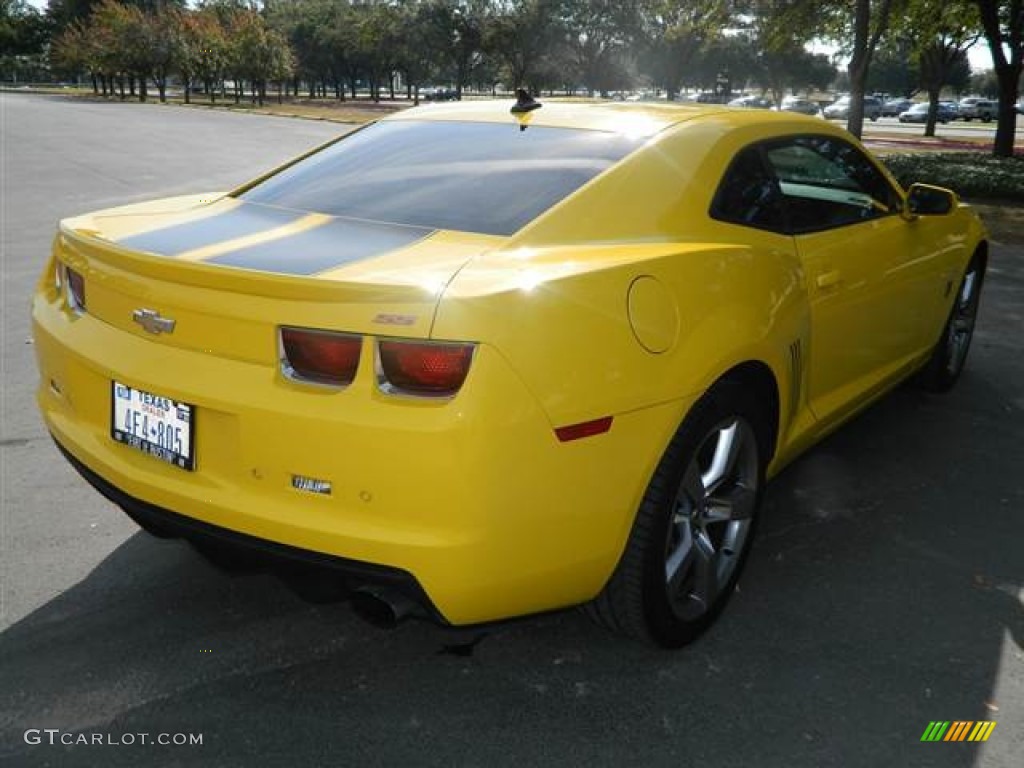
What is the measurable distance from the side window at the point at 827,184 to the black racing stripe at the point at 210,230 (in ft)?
5.69

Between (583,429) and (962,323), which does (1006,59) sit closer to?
(962,323)

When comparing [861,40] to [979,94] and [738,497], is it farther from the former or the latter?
[979,94]

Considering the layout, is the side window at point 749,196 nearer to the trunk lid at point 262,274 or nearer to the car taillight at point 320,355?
the trunk lid at point 262,274

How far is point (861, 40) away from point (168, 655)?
656 inches

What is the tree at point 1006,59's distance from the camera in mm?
19047

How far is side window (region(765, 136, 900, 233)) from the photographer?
3.48 metres

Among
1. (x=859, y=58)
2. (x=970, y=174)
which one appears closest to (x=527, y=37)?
(x=859, y=58)

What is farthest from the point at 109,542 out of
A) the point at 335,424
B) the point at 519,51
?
the point at 519,51

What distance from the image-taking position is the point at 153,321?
2426mm

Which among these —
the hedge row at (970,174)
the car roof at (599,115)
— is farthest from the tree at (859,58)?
the car roof at (599,115)

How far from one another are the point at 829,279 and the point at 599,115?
3.30 feet

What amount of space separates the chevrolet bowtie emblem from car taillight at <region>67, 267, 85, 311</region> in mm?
395

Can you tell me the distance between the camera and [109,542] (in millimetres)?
3486

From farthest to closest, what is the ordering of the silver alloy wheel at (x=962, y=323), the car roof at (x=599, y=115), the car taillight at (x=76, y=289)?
1. the silver alloy wheel at (x=962, y=323)
2. the car roof at (x=599, y=115)
3. the car taillight at (x=76, y=289)
